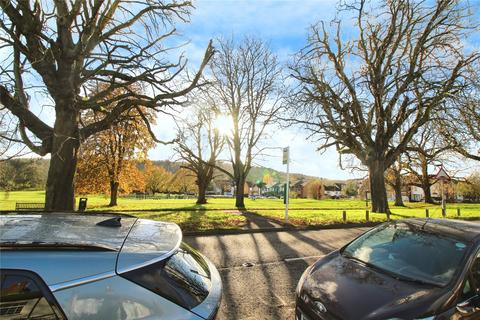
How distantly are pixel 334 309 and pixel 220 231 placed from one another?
8518mm

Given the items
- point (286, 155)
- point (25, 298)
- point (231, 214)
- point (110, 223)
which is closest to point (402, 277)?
point (110, 223)

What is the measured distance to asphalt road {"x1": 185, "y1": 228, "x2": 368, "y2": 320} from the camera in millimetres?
5180

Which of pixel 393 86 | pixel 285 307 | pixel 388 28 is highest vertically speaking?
pixel 388 28

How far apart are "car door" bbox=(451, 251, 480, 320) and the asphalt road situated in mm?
2237

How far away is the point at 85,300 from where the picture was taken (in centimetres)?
189

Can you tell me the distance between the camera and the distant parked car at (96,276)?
1825 millimetres

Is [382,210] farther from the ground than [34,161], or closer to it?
closer to it

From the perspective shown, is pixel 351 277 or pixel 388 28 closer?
pixel 351 277

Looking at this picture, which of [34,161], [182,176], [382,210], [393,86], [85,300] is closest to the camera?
[85,300]

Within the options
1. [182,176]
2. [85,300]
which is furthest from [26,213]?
[182,176]

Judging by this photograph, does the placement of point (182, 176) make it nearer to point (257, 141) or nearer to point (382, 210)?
point (257, 141)

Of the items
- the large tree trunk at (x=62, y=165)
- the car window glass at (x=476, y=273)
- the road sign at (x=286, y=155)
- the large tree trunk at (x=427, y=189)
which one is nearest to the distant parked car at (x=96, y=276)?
the car window glass at (x=476, y=273)

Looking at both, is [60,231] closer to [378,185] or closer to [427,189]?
[378,185]

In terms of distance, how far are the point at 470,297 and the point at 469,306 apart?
0.45 feet
